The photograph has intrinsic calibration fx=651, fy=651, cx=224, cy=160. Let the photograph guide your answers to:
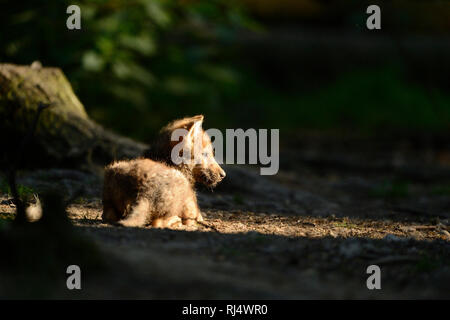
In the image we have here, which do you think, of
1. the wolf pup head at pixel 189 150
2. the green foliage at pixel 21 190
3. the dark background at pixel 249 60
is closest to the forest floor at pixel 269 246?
the green foliage at pixel 21 190

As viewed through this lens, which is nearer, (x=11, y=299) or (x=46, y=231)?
(x=11, y=299)

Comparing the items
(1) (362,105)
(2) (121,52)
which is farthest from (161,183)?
(1) (362,105)

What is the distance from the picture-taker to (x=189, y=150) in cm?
620

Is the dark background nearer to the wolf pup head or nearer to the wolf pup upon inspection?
the wolf pup head

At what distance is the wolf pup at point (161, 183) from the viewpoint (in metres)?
5.61

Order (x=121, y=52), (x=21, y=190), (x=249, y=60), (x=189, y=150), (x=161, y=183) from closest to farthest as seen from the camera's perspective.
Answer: (x=161, y=183)
(x=189, y=150)
(x=21, y=190)
(x=121, y=52)
(x=249, y=60)

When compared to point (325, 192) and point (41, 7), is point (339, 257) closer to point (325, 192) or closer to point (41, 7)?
point (325, 192)

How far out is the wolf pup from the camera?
561 cm

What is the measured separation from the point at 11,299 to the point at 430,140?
1435 centimetres

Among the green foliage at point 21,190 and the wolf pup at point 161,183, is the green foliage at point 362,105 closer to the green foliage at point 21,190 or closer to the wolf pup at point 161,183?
the green foliage at point 21,190

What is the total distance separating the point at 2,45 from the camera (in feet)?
38.5

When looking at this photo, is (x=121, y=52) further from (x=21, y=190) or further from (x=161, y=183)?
(x=161, y=183)

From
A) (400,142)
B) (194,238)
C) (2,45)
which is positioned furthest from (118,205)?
(400,142)

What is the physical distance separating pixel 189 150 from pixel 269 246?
1.35 metres
